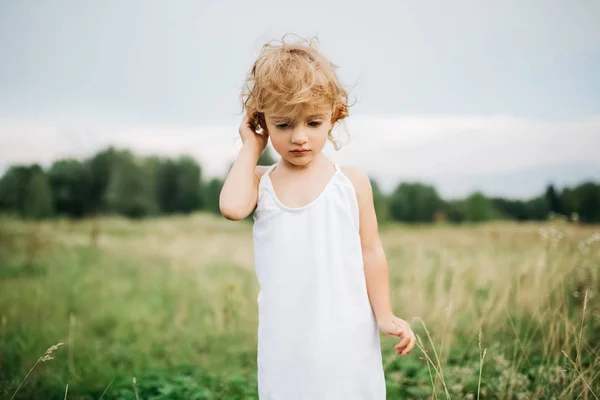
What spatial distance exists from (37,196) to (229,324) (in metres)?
15.6

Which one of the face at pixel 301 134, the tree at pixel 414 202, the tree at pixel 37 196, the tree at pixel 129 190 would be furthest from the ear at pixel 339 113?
the tree at pixel 129 190

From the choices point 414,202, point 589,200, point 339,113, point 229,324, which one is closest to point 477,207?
point 414,202

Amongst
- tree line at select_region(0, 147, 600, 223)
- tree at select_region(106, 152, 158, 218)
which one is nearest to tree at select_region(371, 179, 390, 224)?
tree line at select_region(0, 147, 600, 223)

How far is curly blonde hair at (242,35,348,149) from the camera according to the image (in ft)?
6.48

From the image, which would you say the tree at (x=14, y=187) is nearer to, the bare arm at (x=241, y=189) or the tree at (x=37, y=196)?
the tree at (x=37, y=196)

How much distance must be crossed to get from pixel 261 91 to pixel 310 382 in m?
1.17

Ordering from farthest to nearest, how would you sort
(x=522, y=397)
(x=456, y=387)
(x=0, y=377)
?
1. (x=0, y=377)
2. (x=456, y=387)
3. (x=522, y=397)

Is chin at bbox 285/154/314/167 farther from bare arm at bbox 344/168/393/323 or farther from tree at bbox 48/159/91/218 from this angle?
tree at bbox 48/159/91/218

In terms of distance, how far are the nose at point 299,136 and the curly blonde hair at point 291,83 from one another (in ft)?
0.17

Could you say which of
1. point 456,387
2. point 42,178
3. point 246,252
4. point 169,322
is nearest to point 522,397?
point 456,387

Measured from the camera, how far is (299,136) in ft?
6.50

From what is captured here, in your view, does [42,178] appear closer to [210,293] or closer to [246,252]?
[246,252]

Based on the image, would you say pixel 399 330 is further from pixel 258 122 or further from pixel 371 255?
pixel 258 122

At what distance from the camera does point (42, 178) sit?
18.9 m
